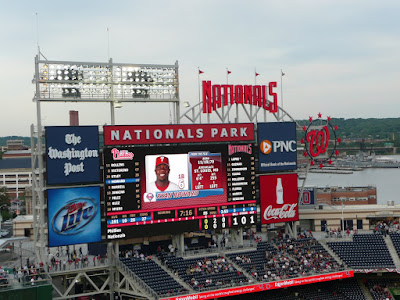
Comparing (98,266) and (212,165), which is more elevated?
(212,165)

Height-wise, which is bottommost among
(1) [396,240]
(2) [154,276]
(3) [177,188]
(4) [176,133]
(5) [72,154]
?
(2) [154,276]

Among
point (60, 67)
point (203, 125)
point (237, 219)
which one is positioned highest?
point (60, 67)

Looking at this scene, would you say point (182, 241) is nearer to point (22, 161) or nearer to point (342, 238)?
point (342, 238)

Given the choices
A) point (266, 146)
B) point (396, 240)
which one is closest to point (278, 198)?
point (266, 146)

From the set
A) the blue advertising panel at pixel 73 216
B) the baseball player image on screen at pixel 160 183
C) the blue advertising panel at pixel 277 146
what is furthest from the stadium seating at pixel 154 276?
the blue advertising panel at pixel 277 146

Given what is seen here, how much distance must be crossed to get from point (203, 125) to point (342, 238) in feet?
51.5

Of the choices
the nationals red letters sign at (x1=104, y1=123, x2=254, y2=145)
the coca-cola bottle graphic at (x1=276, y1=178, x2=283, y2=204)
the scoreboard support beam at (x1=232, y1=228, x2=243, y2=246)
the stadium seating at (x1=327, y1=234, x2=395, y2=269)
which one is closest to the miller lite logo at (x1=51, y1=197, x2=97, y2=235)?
the nationals red letters sign at (x1=104, y1=123, x2=254, y2=145)

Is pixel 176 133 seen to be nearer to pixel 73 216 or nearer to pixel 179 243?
pixel 179 243

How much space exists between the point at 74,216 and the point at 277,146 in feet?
53.6

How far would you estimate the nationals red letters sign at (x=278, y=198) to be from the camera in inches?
1665

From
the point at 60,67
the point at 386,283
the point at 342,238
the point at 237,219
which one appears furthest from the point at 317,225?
the point at 60,67

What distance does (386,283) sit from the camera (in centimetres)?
4428

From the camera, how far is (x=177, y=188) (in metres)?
39.0

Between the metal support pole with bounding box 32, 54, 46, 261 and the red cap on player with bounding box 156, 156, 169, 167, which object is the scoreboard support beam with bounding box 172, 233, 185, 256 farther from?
the metal support pole with bounding box 32, 54, 46, 261
